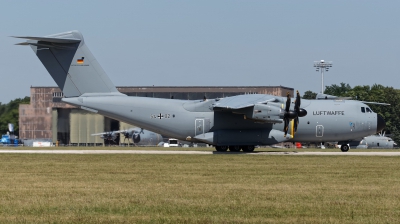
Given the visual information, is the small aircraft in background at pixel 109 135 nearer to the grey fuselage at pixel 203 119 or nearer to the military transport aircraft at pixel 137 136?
the military transport aircraft at pixel 137 136

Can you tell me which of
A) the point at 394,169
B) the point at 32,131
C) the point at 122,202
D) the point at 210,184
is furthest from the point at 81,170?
the point at 32,131

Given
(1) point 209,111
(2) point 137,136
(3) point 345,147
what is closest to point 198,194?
(1) point 209,111

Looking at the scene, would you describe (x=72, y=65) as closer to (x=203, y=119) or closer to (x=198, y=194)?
(x=203, y=119)

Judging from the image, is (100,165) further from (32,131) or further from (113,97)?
(32,131)

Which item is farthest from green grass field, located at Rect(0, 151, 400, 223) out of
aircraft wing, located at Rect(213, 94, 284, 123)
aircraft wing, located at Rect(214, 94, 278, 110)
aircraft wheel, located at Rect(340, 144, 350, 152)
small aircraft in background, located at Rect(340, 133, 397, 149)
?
small aircraft in background, located at Rect(340, 133, 397, 149)

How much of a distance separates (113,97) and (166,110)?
11.6 feet

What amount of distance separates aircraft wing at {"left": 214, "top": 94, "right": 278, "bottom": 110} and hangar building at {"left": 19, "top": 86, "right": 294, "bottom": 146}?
47.2 meters

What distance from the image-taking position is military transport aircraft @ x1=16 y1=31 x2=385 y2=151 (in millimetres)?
40719

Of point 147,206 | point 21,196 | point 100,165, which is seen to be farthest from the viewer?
point 100,165

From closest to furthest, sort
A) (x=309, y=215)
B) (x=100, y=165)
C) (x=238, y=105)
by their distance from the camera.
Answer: (x=309, y=215)
(x=100, y=165)
(x=238, y=105)

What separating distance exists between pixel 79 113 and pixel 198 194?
2941 inches

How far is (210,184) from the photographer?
2053 cm

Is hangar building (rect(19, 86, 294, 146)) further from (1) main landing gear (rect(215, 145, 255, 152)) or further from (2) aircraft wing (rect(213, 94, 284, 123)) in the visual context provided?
(2) aircraft wing (rect(213, 94, 284, 123))

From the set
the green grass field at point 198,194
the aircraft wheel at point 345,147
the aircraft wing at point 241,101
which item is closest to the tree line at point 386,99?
the aircraft wheel at point 345,147
